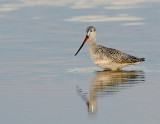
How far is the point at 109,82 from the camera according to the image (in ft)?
43.4

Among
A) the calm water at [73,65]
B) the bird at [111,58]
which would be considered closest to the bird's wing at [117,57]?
the bird at [111,58]

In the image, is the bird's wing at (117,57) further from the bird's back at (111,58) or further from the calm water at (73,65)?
the calm water at (73,65)

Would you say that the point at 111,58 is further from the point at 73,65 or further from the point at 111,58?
the point at 73,65

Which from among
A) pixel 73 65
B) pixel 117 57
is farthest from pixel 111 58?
pixel 73 65

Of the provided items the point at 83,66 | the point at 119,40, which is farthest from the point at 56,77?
the point at 119,40

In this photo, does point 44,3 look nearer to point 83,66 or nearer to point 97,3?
point 97,3

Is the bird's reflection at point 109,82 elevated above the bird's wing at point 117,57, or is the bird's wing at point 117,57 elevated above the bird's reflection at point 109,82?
the bird's wing at point 117,57

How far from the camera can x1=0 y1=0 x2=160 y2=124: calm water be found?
10.3 metres

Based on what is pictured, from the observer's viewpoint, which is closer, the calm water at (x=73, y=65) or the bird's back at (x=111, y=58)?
the calm water at (x=73, y=65)

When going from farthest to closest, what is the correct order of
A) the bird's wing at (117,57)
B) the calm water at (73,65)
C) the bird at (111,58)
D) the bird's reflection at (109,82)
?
the bird's wing at (117,57), the bird at (111,58), the bird's reflection at (109,82), the calm water at (73,65)

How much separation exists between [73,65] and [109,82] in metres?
2.36

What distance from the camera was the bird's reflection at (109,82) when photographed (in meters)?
11.3

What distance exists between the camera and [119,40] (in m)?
18.3

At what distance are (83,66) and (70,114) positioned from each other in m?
5.35
